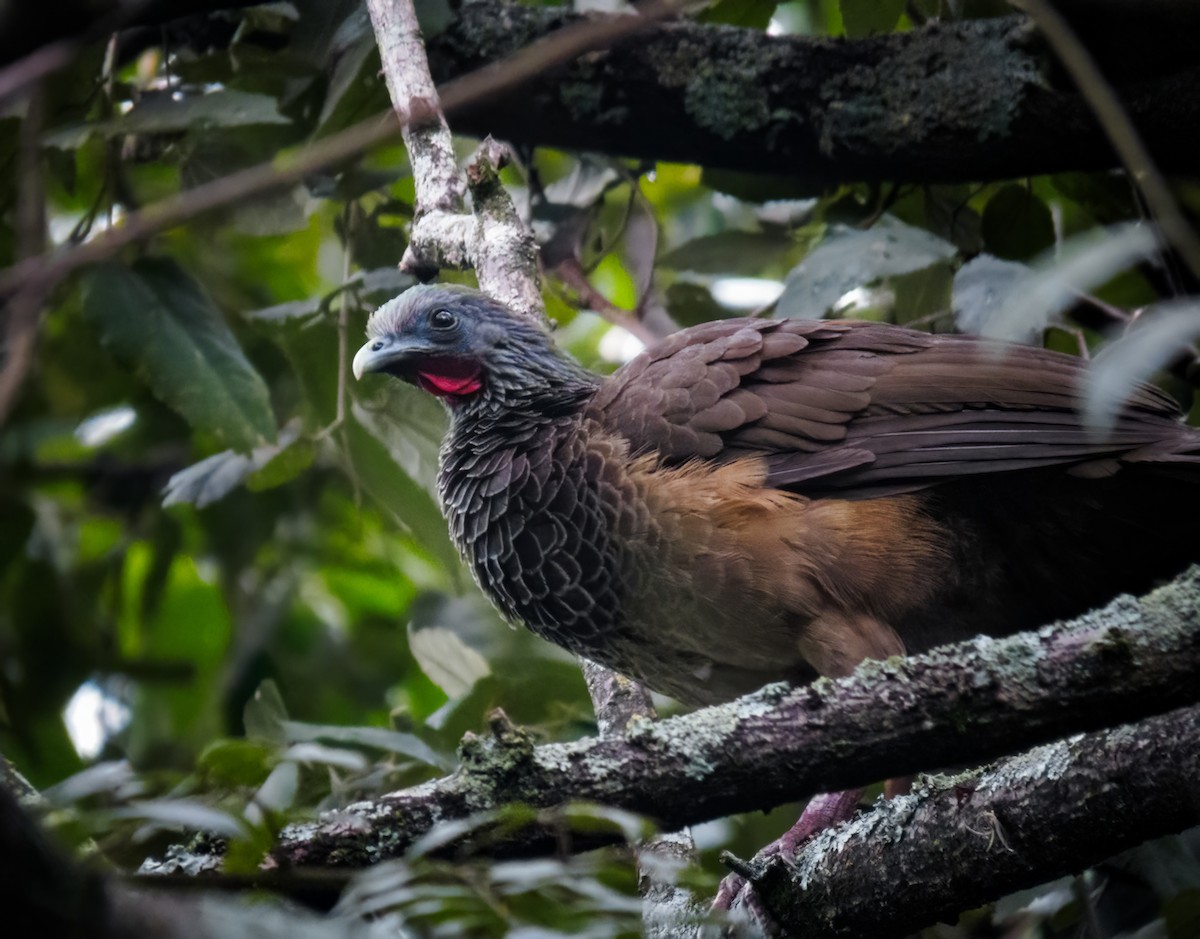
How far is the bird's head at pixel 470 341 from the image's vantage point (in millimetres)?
3512

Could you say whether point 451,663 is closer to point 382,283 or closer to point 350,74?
point 382,283

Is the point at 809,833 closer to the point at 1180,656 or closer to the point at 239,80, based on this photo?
the point at 1180,656

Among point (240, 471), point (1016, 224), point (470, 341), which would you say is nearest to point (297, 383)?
point (240, 471)

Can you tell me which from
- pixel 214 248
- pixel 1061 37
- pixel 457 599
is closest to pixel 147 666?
pixel 457 599

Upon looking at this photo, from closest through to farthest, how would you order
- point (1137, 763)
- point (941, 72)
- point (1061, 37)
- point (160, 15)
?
point (1061, 37)
point (1137, 763)
point (160, 15)
point (941, 72)

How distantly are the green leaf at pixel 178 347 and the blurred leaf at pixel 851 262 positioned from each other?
1.39 meters

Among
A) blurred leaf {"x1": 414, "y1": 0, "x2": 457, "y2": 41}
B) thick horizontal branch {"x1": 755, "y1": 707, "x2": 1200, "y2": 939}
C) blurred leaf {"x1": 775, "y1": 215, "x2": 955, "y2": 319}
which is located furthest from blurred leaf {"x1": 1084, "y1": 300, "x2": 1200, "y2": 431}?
blurred leaf {"x1": 414, "y1": 0, "x2": 457, "y2": 41}

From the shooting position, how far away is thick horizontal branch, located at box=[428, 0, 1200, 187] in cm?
359

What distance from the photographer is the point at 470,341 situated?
3535 millimetres

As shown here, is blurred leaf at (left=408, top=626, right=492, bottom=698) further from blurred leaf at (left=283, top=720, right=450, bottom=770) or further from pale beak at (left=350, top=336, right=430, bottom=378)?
pale beak at (left=350, top=336, right=430, bottom=378)

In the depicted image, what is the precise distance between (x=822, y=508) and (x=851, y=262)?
2.44ft

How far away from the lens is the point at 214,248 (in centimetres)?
432

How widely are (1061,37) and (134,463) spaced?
3.53m

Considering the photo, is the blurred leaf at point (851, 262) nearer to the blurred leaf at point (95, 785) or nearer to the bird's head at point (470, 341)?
the bird's head at point (470, 341)
